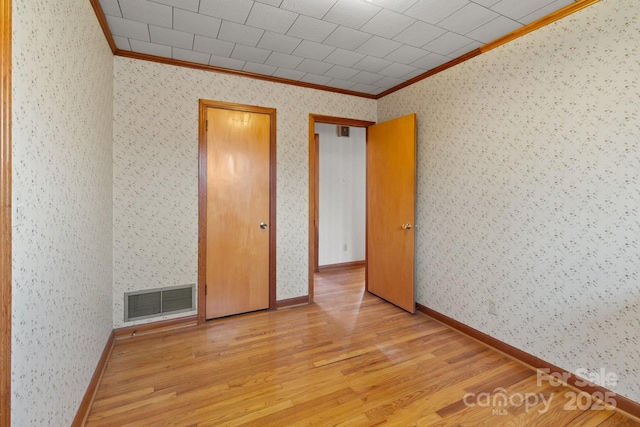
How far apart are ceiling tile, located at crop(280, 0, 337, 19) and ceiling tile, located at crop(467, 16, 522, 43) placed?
45.7 inches

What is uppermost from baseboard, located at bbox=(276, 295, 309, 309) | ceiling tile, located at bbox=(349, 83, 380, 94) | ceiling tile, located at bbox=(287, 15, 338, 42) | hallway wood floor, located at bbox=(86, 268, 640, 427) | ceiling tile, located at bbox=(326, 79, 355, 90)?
ceiling tile, located at bbox=(349, 83, 380, 94)

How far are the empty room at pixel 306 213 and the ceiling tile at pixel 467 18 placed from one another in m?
0.02

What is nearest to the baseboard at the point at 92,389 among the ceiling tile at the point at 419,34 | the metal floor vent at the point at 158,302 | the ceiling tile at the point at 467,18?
A: the metal floor vent at the point at 158,302

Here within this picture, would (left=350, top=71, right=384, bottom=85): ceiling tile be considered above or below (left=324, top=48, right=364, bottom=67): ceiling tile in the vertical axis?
above

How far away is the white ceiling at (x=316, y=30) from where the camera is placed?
2006mm

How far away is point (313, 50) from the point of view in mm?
2627

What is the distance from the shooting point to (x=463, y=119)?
→ 2.76 meters

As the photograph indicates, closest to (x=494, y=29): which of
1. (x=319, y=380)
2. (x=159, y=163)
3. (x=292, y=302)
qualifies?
(x=319, y=380)

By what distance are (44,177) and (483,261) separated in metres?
2.95

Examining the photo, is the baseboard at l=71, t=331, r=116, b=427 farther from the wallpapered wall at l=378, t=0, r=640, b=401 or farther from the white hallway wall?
the white hallway wall

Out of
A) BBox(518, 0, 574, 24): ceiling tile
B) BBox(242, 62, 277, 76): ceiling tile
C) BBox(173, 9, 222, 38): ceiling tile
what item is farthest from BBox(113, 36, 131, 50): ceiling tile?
BBox(518, 0, 574, 24): ceiling tile

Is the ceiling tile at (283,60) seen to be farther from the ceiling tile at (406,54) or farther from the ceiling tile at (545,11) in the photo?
the ceiling tile at (545,11)

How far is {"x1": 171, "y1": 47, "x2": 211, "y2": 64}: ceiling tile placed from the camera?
263 cm

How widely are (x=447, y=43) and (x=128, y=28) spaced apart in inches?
98.5
